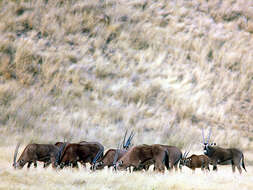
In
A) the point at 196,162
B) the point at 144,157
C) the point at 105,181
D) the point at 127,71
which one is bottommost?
the point at 196,162

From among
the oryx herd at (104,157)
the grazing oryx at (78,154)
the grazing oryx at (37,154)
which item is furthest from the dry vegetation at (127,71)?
the grazing oryx at (78,154)

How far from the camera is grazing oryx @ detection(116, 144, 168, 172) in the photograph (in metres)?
14.8

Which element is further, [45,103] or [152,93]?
[152,93]

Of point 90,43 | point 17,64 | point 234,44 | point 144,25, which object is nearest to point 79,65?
point 90,43

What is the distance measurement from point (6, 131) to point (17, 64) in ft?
19.4

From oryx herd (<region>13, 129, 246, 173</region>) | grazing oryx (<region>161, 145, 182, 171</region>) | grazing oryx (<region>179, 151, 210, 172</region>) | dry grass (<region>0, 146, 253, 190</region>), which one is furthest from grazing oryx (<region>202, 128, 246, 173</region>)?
dry grass (<region>0, 146, 253, 190</region>)

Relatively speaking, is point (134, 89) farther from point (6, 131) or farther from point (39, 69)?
point (6, 131)

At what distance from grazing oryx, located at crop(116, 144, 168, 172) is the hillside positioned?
559 inches

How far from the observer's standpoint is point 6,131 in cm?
2833

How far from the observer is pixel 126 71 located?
3325 cm

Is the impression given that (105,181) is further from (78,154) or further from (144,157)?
(78,154)

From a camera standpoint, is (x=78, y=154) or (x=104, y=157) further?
(x=104, y=157)

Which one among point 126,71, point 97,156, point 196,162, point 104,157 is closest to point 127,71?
point 126,71

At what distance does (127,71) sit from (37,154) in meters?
18.5
